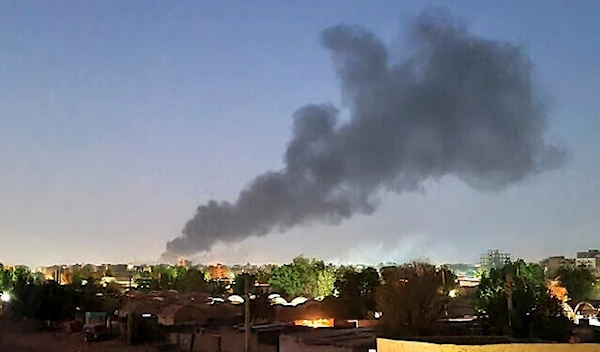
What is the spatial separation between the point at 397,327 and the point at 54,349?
753 inches

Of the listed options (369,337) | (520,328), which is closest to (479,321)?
(520,328)

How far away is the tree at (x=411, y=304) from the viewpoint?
34.0 m

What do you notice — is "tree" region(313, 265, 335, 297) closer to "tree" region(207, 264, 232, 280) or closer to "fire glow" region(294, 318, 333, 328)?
"fire glow" region(294, 318, 333, 328)

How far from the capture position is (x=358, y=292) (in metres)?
62.2

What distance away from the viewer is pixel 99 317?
5150 cm

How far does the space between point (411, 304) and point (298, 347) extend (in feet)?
32.6

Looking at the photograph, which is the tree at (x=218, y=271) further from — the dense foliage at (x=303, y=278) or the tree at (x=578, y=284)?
the tree at (x=578, y=284)

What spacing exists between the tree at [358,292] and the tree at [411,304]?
40.9 feet

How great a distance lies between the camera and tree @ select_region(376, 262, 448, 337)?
3397 cm

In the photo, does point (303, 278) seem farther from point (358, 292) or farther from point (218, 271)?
point (218, 271)

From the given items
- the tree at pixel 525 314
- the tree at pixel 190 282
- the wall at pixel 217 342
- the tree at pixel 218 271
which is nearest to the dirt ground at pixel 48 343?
the wall at pixel 217 342

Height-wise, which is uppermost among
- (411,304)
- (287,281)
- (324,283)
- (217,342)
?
(287,281)

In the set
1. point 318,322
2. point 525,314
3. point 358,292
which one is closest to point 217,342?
point 318,322

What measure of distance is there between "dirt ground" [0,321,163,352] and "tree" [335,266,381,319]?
15.9 meters
